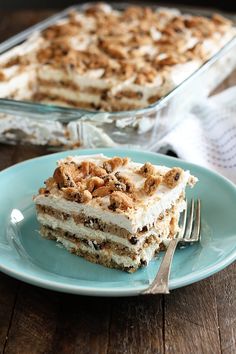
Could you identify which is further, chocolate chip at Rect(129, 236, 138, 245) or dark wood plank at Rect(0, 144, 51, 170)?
dark wood plank at Rect(0, 144, 51, 170)

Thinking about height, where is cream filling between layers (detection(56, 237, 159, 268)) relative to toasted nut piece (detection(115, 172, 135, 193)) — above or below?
below

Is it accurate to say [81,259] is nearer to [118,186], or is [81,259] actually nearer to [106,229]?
[106,229]

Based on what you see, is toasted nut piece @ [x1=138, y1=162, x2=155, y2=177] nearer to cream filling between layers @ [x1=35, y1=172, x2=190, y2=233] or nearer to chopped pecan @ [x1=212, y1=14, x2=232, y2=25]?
cream filling between layers @ [x1=35, y1=172, x2=190, y2=233]

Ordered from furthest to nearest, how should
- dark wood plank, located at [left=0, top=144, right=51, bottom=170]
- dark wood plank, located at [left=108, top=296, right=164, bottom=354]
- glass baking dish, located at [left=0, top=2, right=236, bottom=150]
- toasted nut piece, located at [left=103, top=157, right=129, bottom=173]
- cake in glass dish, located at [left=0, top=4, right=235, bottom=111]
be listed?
cake in glass dish, located at [left=0, top=4, right=235, bottom=111]
dark wood plank, located at [left=0, top=144, right=51, bottom=170]
glass baking dish, located at [left=0, top=2, right=236, bottom=150]
toasted nut piece, located at [left=103, top=157, right=129, bottom=173]
dark wood plank, located at [left=108, top=296, right=164, bottom=354]

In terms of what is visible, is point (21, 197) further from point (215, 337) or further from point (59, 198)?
point (215, 337)

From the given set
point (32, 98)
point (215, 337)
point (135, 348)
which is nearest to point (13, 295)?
point (135, 348)

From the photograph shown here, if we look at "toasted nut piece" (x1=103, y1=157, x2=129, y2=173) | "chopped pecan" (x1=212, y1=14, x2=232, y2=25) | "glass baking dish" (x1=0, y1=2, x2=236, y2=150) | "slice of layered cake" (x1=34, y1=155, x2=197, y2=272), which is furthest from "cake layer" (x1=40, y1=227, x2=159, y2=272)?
"chopped pecan" (x1=212, y1=14, x2=232, y2=25)

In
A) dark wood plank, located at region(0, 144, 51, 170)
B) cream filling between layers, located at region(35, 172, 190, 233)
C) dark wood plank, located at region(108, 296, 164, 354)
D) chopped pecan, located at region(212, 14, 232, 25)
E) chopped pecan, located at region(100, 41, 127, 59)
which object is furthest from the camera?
chopped pecan, located at region(212, 14, 232, 25)

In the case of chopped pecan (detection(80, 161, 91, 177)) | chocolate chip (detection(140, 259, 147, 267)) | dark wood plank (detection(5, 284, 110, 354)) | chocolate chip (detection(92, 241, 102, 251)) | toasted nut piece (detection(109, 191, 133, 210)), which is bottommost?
dark wood plank (detection(5, 284, 110, 354))
